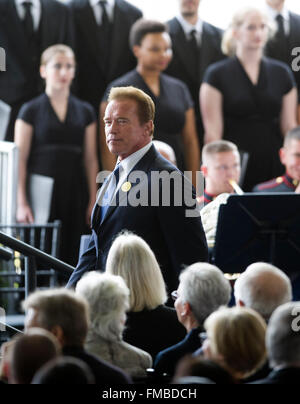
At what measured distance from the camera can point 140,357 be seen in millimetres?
3105

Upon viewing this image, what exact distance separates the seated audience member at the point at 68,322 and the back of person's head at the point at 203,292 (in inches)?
24.7

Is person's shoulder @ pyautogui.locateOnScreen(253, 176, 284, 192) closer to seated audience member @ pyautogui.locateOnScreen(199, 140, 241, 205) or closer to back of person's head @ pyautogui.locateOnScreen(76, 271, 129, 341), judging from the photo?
seated audience member @ pyautogui.locateOnScreen(199, 140, 241, 205)

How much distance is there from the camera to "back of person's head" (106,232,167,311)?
3.41 meters

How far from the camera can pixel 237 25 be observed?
843cm

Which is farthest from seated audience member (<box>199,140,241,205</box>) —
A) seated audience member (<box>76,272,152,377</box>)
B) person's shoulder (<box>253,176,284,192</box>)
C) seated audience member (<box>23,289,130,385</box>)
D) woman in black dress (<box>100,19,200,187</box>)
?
seated audience member (<box>23,289,130,385</box>)

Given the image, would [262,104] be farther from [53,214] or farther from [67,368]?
[67,368]

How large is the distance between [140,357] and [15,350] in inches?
35.1

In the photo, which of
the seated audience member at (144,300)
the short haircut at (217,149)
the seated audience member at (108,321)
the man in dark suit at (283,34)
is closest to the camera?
the seated audience member at (108,321)

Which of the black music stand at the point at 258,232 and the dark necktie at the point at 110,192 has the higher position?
the dark necktie at the point at 110,192

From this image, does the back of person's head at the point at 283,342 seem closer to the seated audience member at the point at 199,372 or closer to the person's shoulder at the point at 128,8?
the seated audience member at the point at 199,372

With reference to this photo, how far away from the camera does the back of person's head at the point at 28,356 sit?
7.52 feet

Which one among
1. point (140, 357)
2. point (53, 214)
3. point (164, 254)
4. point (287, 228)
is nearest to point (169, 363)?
point (140, 357)

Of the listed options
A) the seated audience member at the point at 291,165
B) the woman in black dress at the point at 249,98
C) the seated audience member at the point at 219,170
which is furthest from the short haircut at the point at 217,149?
the woman in black dress at the point at 249,98

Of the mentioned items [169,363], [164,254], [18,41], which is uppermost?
[18,41]
